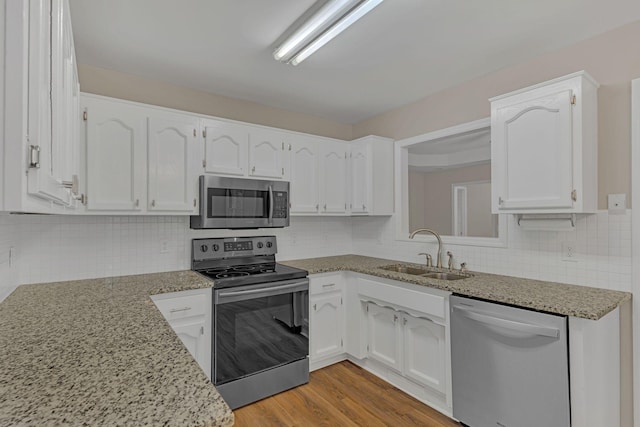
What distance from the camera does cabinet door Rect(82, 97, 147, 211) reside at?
217 cm

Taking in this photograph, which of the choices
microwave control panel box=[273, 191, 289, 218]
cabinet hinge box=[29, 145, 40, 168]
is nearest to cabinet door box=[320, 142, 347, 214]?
microwave control panel box=[273, 191, 289, 218]

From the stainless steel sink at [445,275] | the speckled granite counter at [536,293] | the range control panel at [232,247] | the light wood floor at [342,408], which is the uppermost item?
the range control panel at [232,247]

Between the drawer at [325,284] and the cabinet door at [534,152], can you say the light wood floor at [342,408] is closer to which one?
the drawer at [325,284]

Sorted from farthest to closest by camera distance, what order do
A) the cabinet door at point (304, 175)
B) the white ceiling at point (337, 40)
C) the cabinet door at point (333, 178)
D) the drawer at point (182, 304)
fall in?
the cabinet door at point (333, 178), the cabinet door at point (304, 175), the drawer at point (182, 304), the white ceiling at point (337, 40)

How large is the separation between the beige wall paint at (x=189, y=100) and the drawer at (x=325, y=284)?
63.9 inches

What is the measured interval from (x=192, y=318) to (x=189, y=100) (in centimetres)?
184

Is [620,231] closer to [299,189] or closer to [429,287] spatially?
[429,287]

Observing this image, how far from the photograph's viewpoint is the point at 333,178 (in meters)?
3.36

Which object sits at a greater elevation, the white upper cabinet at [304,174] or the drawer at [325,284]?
the white upper cabinet at [304,174]

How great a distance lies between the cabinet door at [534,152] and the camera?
1.93 m

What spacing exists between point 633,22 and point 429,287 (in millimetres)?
2007

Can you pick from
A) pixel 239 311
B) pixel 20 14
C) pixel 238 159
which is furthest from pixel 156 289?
pixel 20 14

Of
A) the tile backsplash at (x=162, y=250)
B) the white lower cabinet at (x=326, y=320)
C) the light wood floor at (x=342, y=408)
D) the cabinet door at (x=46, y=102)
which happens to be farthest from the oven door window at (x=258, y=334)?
the cabinet door at (x=46, y=102)

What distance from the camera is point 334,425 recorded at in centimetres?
215
